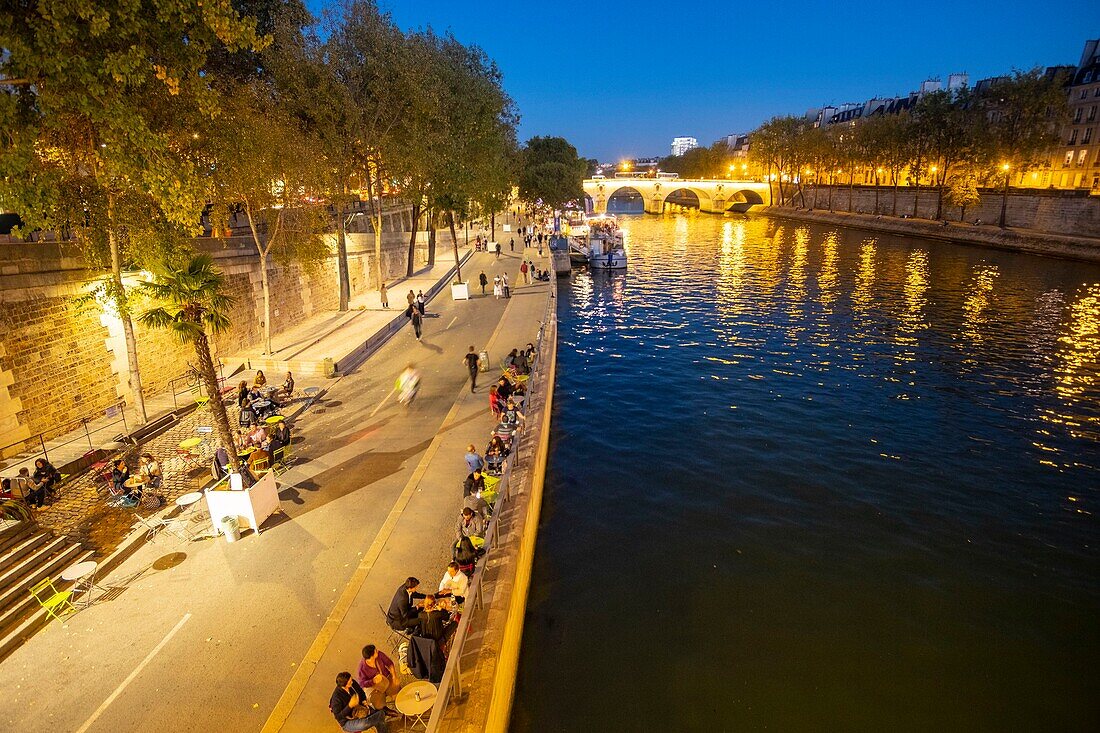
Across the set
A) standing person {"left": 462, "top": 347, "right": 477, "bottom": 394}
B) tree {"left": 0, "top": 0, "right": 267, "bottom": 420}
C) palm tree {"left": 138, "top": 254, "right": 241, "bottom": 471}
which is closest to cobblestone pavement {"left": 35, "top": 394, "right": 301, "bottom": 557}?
palm tree {"left": 138, "top": 254, "right": 241, "bottom": 471}

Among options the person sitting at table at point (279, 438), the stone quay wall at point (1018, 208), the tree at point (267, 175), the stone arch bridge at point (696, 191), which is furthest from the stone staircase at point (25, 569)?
the stone arch bridge at point (696, 191)

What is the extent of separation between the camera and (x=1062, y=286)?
132 feet

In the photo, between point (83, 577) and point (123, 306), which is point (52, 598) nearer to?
point (83, 577)

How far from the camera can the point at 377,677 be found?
23.9 feet

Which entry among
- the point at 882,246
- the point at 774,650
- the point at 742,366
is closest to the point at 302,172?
the point at 742,366

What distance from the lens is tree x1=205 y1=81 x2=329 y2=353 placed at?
59.4 feet

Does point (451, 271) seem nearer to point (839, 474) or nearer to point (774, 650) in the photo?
point (839, 474)

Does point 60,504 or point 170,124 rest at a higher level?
point 170,124

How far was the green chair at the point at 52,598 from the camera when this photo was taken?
9125 millimetres

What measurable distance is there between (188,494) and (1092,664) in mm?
17898

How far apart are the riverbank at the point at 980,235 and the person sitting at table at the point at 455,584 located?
198ft

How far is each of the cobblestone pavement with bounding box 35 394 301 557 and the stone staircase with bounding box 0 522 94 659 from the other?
0.42 meters

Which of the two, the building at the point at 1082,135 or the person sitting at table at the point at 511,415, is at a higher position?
the building at the point at 1082,135

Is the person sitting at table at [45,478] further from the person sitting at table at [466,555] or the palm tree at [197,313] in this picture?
the person sitting at table at [466,555]
